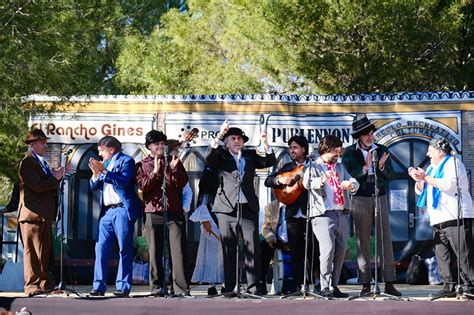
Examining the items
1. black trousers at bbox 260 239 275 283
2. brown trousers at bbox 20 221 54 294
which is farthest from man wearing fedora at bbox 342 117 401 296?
brown trousers at bbox 20 221 54 294

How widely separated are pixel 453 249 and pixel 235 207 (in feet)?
6.76

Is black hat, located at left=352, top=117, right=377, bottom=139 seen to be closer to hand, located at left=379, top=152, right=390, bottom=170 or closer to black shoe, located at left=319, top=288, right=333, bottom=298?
hand, located at left=379, top=152, right=390, bottom=170

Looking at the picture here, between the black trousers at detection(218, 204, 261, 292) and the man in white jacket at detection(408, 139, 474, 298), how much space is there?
1602mm

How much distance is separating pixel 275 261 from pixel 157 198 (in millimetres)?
1574

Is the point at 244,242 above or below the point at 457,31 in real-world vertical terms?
below

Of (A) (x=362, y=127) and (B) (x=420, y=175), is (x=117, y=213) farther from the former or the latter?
(B) (x=420, y=175)

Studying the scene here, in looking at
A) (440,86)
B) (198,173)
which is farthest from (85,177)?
(440,86)

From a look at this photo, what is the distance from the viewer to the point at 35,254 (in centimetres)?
935

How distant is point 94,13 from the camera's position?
13.6 meters

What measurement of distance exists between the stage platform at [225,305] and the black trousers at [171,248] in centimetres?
42

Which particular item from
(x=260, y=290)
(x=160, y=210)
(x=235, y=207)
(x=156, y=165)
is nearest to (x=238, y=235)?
(x=235, y=207)

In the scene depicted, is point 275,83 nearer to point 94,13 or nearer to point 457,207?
point 94,13

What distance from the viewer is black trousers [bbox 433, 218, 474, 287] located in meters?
8.67

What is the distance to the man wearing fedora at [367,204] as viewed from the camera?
895cm
